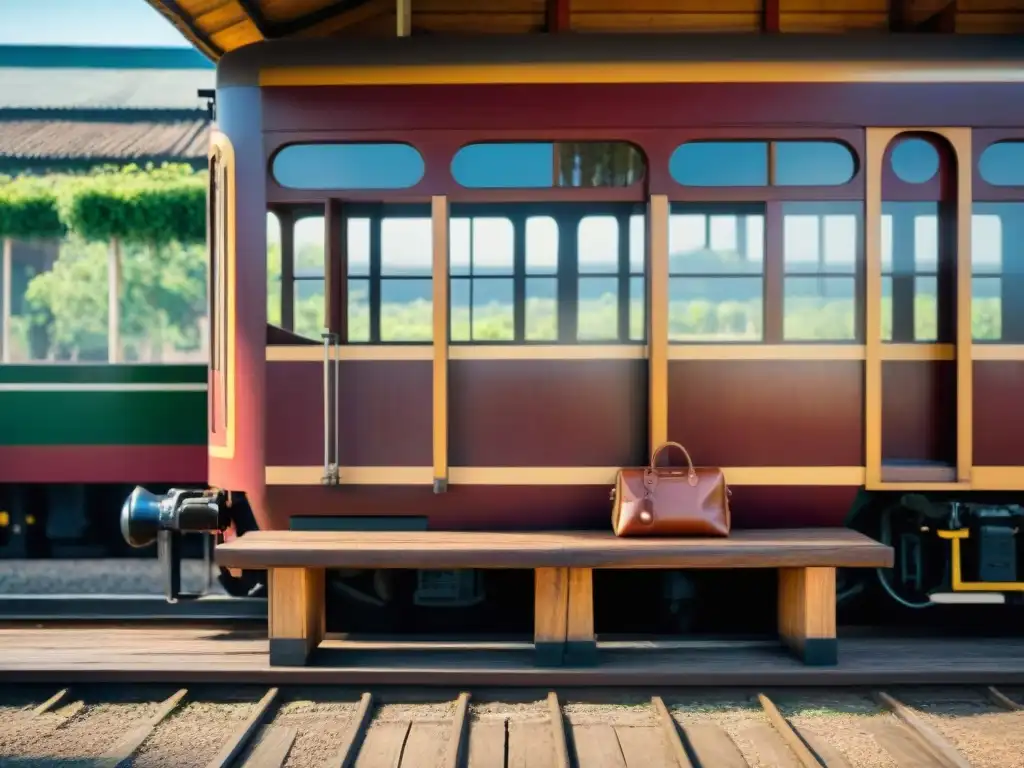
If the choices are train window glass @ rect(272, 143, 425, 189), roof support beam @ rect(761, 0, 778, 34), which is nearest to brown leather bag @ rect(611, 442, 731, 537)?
train window glass @ rect(272, 143, 425, 189)

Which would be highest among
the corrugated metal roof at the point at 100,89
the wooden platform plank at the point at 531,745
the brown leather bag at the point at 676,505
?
the corrugated metal roof at the point at 100,89

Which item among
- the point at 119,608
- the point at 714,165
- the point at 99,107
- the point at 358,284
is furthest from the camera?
the point at 99,107

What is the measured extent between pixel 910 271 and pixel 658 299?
48.9 inches

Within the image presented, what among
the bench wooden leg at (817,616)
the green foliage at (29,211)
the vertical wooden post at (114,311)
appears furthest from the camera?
the green foliage at (29,211)

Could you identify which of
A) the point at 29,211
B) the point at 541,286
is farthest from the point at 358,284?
the point at 29,211

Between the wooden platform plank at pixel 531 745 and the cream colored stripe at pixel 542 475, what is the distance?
116 centimetres

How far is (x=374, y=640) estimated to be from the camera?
476 cm

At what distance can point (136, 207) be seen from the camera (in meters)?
8.69

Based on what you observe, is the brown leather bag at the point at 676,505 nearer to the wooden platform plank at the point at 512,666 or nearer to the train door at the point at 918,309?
the wooden platform plank at the point at 512,666

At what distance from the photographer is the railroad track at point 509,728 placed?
3.56m

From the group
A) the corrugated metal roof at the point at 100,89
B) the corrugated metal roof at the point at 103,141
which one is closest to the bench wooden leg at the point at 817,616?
the corrugated metal roof at the point at 103,141

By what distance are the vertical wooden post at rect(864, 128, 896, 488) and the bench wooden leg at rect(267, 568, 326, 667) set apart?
2614mm

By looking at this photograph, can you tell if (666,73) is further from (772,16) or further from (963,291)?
(963,291)

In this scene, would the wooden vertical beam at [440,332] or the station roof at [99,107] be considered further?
the station roof at [99,107]
